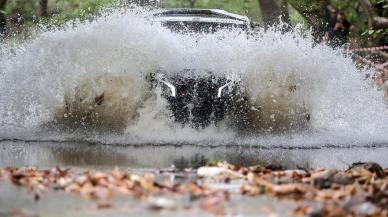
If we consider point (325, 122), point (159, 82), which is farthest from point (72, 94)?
point (325, 122)

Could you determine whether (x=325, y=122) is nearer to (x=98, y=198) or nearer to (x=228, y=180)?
(x=228, y=180)

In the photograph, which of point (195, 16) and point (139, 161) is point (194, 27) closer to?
point (195, 16)

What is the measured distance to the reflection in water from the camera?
8.05 m

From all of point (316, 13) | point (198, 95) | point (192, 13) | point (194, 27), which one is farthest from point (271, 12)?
point (198, 95)

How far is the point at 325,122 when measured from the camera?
39.7 feet

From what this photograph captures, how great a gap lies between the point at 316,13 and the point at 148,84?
11358 millimetres

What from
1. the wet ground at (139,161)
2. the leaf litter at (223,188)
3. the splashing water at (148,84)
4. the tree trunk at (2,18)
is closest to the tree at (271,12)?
the tree trunk at (2,18)

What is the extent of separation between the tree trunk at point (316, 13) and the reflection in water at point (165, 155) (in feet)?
35.5

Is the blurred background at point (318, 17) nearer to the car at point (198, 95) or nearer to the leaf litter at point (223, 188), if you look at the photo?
the car at point (198, 95)

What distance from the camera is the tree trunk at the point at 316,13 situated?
21.0m

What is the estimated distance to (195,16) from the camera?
12969 mm

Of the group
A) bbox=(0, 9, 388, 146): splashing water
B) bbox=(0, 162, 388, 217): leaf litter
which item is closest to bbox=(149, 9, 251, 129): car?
bbox=(0, 9, 388, 146): splashing water

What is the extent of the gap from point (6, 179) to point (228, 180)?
1773mm

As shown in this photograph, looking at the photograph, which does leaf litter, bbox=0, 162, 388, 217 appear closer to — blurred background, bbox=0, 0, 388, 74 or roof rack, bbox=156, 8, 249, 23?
roof rack, bbox=156, 8, 249, 23
